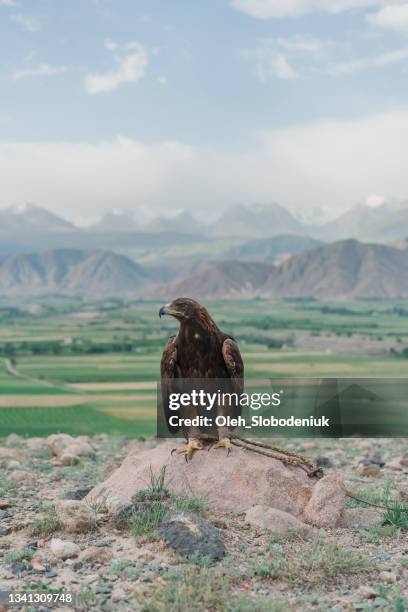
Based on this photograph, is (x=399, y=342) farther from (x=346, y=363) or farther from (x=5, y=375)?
(x=5, y=375)

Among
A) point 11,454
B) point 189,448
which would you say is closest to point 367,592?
point 189,448

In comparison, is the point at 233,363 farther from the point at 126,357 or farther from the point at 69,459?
the point at 126,357

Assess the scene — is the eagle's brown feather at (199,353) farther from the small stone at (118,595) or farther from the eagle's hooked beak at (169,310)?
the small stone at (118,595)

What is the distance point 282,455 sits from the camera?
11.1m

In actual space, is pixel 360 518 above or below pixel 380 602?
above

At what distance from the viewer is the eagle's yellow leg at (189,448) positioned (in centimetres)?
1077

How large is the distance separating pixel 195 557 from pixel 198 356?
2843mm

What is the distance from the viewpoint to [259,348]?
274 feet

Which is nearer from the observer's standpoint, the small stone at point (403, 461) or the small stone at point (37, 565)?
the small stone at point (37, 565)

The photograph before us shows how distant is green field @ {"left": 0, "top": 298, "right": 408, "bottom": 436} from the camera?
40.3m

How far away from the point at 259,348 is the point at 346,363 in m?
15.3

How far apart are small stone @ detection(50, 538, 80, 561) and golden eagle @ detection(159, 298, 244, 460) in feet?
8.17

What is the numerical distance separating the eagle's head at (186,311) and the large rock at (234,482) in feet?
6.93

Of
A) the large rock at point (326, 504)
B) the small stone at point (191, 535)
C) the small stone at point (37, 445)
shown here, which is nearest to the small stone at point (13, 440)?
the small stone at point (37, 445)
